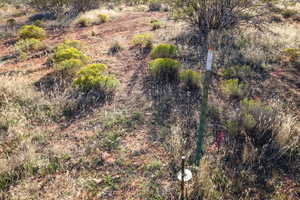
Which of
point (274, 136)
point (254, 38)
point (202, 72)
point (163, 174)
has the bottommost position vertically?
point (163, 174)

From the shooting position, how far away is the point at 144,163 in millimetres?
3416

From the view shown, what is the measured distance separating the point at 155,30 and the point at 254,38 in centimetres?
442

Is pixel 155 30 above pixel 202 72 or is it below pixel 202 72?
above

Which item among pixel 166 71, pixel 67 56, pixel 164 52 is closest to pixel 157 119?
pixel 166 71

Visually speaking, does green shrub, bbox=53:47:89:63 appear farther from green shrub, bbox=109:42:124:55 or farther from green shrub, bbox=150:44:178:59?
green shrub, bbox=150:44:178:59

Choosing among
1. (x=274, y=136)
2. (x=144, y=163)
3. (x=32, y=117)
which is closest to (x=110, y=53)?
(x=32, y=117)

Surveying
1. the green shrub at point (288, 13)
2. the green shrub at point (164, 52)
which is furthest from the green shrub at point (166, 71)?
the green shrub at point (288, 13)

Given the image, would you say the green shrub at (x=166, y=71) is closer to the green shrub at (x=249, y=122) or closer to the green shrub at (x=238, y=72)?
the green shrub at (x=238, y=72)

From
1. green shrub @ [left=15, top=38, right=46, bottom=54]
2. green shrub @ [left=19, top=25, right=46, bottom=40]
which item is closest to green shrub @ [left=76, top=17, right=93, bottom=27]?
green shrub @ [left=19, top=25, right=46, bottom=40]

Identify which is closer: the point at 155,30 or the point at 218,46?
the point at 218,46

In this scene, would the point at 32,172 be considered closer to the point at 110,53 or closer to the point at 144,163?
the point at 144,163

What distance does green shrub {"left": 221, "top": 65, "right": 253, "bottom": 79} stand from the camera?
18.9 ft

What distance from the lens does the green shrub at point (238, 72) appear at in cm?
575

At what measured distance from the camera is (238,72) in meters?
5.81
